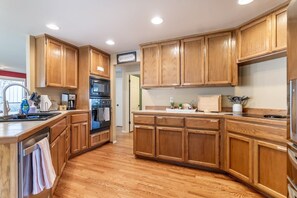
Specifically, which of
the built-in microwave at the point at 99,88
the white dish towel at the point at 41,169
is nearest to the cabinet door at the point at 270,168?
the white dish towel at the point at 41,169

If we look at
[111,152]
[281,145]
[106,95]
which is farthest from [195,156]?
[106,95]

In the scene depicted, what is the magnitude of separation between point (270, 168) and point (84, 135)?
3014mm

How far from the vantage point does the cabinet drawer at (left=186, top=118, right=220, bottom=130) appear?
2334 millimetres

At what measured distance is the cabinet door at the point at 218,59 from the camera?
2553 mm

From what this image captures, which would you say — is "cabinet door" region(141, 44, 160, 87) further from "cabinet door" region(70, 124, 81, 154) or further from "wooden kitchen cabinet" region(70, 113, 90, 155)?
"cabinet door" region(70, 124, 81, 154)

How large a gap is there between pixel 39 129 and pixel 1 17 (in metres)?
1.99

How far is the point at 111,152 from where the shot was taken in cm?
328

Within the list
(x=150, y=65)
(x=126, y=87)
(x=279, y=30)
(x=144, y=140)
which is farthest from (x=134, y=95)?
(x=279, y=30)

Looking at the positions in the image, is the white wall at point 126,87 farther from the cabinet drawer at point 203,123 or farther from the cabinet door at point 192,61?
the cabinet drawer at point 203,123

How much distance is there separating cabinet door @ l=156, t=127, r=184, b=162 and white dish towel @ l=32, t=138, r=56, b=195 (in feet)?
5.73

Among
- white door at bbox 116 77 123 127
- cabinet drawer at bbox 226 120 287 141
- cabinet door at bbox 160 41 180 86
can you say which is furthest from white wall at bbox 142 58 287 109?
white door at bbox 116 77 123 127

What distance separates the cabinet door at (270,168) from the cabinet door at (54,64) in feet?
10.7

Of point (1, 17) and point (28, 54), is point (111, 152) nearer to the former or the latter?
point (28, 54)

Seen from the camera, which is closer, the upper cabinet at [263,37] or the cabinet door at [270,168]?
the cabinet door at [270,168]
